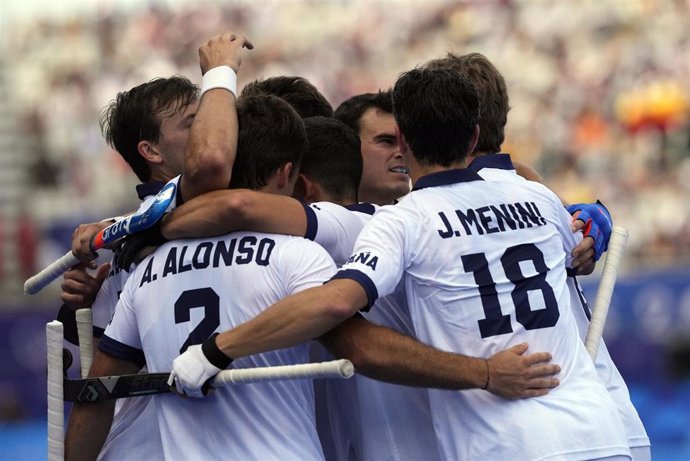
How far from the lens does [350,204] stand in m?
4.70

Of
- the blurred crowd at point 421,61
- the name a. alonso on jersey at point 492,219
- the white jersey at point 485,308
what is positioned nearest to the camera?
the white jersey at point 485,308

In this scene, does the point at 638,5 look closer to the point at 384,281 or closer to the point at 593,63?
the point at 593,63

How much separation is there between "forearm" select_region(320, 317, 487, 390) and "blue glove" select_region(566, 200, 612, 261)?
3.14ft

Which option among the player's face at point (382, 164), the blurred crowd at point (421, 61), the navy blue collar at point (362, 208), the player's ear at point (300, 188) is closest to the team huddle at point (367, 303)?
the navy blue collar at point (362, 208)

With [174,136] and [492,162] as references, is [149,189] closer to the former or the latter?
[174,136]

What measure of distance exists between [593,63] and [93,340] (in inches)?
574

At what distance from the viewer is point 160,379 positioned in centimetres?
406

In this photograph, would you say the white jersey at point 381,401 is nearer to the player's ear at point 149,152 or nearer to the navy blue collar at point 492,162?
the navy blue collar at point 492,162

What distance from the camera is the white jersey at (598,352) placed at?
14.8ft

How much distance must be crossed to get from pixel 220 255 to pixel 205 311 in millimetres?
201

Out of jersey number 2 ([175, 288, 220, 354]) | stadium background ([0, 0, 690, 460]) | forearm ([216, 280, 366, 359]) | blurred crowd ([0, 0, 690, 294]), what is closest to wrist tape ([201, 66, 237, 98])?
jersey number 2 ([175, 288, 220, 354])

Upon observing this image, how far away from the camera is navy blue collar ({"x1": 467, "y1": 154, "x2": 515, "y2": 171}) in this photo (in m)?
4.54

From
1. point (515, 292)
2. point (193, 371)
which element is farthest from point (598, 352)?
point (193, 371)

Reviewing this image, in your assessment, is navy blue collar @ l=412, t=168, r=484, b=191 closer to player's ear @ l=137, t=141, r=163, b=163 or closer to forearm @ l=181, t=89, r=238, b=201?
forearm @ l=181, t=89, r=238, b=201
